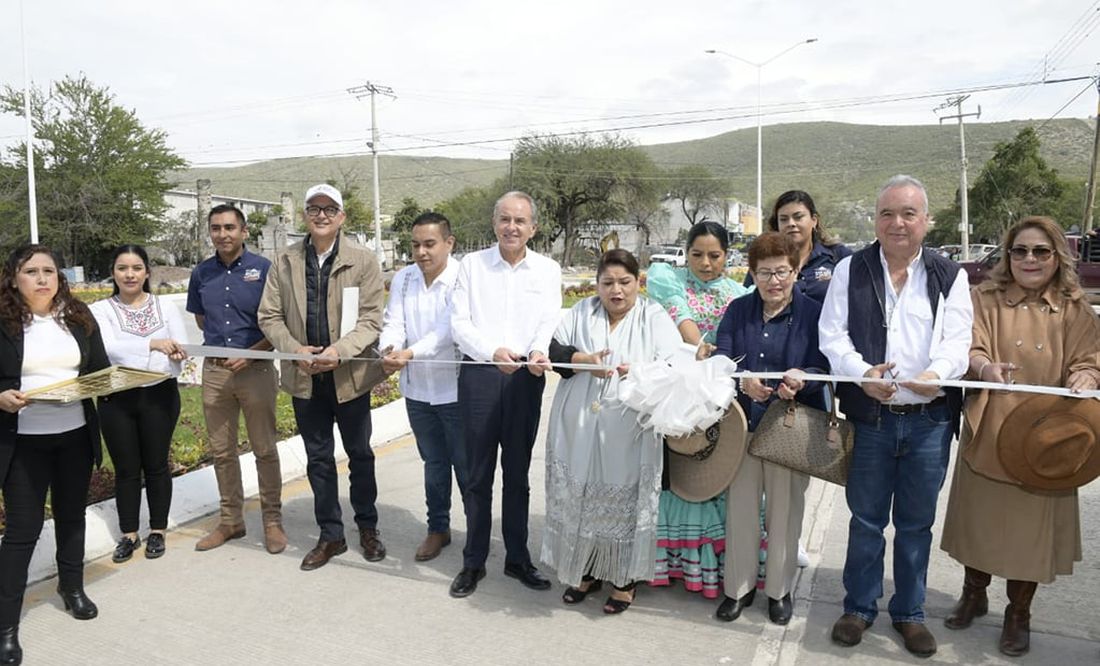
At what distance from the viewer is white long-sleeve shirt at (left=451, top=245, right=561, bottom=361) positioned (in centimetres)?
446

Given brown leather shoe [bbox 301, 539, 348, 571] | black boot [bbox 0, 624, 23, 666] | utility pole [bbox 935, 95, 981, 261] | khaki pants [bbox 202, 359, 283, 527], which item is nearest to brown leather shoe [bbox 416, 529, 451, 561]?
brown leather shoe [bbox 301, 539, 348, 571]

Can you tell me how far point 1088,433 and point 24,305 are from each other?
16.6 ft

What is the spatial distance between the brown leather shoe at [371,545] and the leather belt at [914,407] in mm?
3138

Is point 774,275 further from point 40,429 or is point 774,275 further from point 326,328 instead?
point 40,429

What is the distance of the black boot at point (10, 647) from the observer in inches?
141

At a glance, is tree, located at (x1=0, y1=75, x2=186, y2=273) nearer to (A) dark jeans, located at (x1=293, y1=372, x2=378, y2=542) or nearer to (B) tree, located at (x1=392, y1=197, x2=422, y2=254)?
(B) tree, located at (x1=392, y1=197, x2=422, y2=254)

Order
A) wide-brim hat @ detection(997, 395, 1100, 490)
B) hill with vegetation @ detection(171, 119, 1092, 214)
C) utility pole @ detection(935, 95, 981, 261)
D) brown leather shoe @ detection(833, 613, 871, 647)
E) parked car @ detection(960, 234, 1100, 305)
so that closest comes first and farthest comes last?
1. wide-brim hat @ detection(997, 395, 1100, 490)
2. brown leather shoe @ detection(833, 613, 871, 647)
3. parked car @ detection(960, 234, 1100, 305)
4. utility pole @ detection(935, 95, 981, 261)
5. hill with vegetation @ detection(171, 119, 1092, 214)

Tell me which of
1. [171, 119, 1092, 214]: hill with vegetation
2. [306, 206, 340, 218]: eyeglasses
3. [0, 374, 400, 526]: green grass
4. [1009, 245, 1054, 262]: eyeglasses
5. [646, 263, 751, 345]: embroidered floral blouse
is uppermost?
[171, 119, 1092, 214]: hill with vegetation

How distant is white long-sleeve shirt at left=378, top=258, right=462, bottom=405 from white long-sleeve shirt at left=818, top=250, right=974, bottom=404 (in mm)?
2272

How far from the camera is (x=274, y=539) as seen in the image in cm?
498

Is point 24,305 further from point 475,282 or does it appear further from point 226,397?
point 475,282

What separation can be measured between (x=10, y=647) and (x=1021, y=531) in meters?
4.76

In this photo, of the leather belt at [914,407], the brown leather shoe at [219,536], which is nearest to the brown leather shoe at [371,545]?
the brown leather shoe at [219,536]

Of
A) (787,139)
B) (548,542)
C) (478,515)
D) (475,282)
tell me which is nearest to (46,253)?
(475,282)
